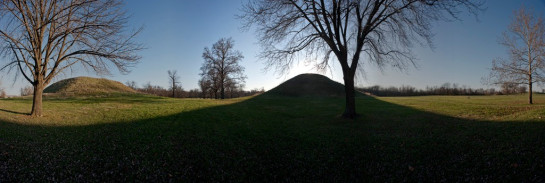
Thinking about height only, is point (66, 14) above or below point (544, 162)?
above

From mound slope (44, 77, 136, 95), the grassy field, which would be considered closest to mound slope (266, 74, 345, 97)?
mound slope (44, 77, 136, 95)

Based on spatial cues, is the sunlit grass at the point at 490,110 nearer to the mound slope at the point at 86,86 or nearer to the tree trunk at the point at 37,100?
the tree trunk at the point at 37,100

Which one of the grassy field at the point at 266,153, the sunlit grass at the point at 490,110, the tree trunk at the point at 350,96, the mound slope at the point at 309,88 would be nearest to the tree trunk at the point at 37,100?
the grassy field at the point at 266,153

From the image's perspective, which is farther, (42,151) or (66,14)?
(66,14)

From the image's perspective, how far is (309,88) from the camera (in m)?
53.4

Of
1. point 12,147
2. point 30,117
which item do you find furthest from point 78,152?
point 30,117

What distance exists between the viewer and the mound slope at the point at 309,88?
163 feet

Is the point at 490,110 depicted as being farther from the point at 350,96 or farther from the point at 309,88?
the point at 309,88

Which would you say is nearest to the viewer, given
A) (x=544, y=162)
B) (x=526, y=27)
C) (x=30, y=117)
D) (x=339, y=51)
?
(x=544, y=162)

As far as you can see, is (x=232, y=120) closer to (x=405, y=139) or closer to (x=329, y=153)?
(x=329, y=153)

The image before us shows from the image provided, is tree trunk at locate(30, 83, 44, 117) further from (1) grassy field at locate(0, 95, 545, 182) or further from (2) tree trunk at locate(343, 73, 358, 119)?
(2) tree trunk at locate(343, 73, 358, 119)

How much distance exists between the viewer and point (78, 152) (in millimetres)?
9039

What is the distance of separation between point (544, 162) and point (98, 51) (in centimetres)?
2428

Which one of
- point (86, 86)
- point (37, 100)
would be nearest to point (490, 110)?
point (37, 100)
